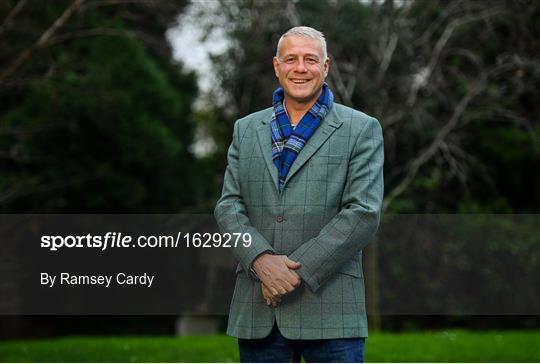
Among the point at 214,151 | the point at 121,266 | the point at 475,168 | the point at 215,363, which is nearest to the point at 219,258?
the point at 214,151

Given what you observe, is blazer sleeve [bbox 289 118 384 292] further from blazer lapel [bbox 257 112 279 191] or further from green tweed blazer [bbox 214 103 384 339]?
blazer lapel [bbox 257 112 279 191]

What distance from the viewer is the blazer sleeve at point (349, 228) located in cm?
275

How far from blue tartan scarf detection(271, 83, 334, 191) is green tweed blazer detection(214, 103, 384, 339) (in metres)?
0.02

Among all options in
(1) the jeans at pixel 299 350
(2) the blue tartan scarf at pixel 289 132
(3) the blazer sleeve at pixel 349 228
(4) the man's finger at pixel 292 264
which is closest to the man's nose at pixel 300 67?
(2) the blue tartan scarf at pixel 289 132

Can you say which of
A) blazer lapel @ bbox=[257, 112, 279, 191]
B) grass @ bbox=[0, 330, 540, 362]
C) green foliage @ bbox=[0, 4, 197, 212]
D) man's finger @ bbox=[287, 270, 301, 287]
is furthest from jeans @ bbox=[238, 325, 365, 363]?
green foliage @ bbox=[0, 4, 197, 212]

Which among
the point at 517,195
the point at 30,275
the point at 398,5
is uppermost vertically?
the point at 398,5

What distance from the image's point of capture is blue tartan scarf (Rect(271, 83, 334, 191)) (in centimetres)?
287

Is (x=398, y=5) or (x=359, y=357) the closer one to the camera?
(x=359, y=357)

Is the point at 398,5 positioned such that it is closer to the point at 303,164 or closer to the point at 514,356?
the point at 514,356

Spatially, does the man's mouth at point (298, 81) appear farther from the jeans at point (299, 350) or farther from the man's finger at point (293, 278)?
the jeans at point (299, 350)

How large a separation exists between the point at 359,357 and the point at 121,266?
2.80m

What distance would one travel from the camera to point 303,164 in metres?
2.86

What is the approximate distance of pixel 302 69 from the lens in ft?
9.32

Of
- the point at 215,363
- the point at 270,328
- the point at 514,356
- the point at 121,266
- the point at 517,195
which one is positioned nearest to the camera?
the point at 270,328
